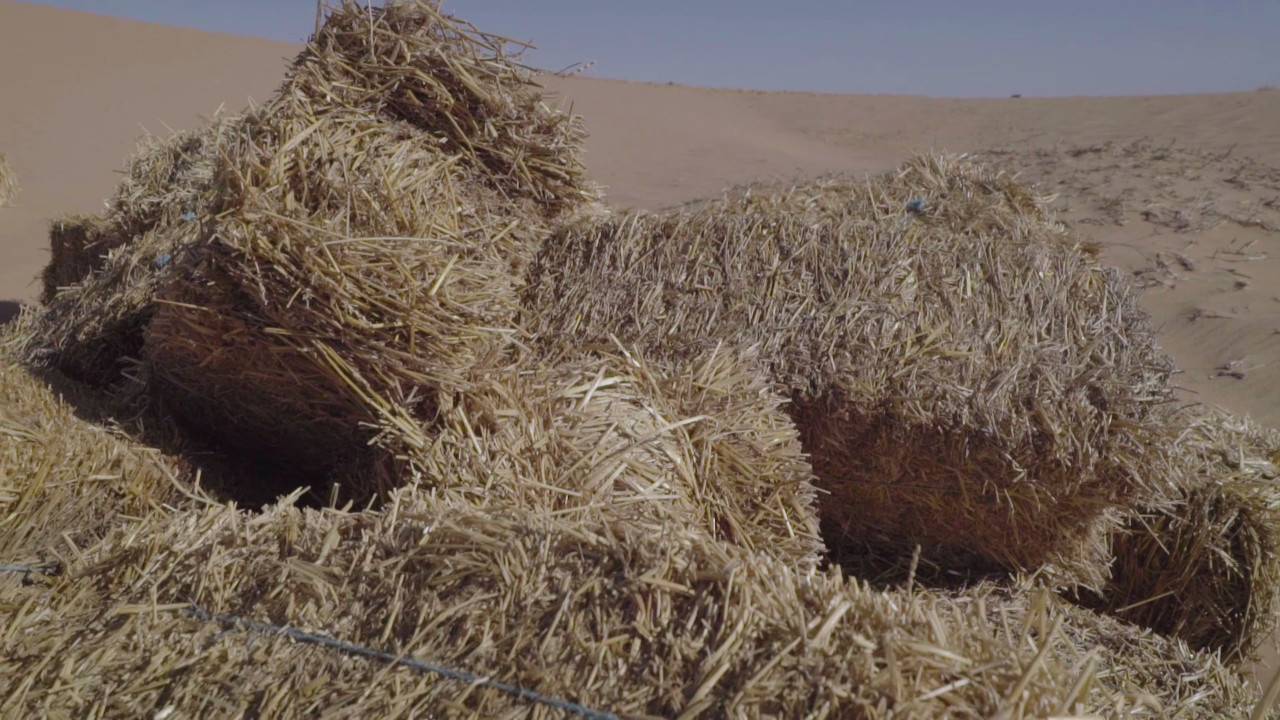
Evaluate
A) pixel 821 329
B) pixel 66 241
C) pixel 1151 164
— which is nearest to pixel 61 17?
pixel 66 241

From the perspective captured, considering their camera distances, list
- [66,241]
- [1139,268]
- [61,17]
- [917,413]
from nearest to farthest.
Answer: [917,413] < [66,241] < [1139,268] < [61,17]

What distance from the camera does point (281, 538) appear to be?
6.29ft

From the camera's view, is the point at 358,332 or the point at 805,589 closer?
the point at 805,589

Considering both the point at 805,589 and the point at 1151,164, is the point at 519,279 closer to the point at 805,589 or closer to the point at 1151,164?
the point at 805,589

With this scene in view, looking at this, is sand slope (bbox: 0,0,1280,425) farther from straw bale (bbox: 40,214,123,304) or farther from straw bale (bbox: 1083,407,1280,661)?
straw bale (bbox: 1083,407,1280,661)

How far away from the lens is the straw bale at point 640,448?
7.93ft

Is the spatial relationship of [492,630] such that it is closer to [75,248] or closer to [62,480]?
[62,480]

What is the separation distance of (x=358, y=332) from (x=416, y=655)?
3.54 ft

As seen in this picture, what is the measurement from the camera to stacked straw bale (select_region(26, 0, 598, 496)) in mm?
2408

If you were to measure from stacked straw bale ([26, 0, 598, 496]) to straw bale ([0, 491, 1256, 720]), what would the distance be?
1.85 feet

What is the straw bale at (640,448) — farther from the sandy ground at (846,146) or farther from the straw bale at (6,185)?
the straw bale at (6,185)

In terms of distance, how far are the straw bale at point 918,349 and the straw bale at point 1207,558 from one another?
0.30 meters

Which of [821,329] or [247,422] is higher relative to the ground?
[821,329]

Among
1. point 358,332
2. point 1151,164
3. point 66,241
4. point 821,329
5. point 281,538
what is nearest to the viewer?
point 281,538
